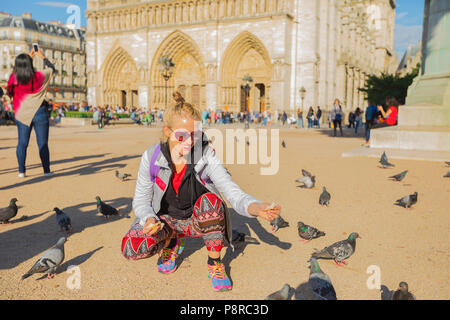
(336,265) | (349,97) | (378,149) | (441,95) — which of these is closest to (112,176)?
(336,265)

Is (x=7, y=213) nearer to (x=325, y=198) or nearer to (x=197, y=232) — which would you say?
(x=197, y=232)

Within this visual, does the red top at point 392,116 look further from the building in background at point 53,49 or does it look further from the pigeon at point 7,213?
the building in background at point 53,49

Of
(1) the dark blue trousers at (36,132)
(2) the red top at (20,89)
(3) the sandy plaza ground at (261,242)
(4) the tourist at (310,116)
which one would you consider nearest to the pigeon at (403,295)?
(3) the sandy plaza ground at (261,242)

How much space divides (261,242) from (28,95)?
4.92 m

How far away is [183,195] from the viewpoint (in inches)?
108

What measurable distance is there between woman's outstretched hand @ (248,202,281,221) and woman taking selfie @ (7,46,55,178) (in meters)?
5.25

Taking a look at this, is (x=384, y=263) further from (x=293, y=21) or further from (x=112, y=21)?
(x=112, y=21)

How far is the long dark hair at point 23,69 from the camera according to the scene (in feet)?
19.6

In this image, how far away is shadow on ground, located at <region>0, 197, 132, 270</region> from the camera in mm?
3107

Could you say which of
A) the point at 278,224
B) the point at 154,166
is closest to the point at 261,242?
the point at 278,224

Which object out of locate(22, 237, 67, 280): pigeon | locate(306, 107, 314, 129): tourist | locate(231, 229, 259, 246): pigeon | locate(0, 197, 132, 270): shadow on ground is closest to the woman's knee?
locate(231, 229, 259, 246): pigeon

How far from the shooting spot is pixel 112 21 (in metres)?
39.9

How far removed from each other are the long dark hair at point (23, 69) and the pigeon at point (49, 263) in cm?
439
